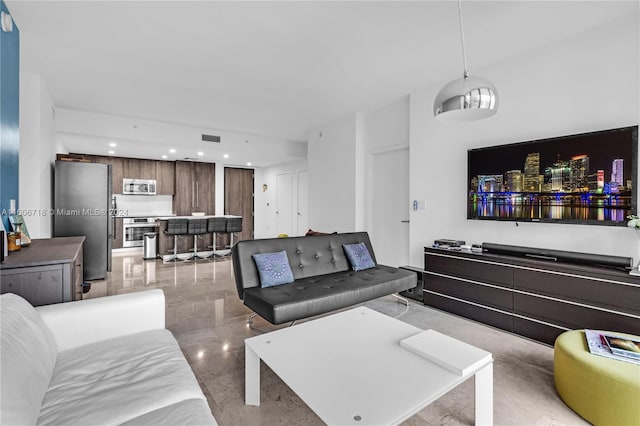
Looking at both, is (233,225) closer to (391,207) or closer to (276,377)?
(391,207)

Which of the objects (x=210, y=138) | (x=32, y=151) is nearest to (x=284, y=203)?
(x=210, y=138)

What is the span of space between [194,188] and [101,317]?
7041mm

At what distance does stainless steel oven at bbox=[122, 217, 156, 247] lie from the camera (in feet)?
24.8

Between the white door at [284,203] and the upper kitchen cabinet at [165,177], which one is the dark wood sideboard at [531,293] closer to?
the white door at [284,203]

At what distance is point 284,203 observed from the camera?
8.80 meters

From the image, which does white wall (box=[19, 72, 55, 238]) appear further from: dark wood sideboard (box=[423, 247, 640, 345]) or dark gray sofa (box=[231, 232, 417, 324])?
dark wood sideboard (box=[423, 247, 640, 345])

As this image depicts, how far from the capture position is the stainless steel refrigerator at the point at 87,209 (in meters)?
4.68

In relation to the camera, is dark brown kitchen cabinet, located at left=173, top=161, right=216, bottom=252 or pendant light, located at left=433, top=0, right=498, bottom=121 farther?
dark brown kitchen cabinet, located at left=173, top=161, right=216, bottom=252

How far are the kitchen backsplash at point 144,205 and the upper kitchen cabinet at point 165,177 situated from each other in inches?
11.4

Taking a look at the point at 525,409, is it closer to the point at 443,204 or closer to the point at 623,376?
the point at 623,376

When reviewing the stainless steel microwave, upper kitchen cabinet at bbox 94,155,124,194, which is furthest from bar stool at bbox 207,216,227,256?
upper kitchen cabinet at bbox 94,155,124,194

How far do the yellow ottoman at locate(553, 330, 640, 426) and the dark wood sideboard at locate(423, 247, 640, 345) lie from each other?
75cm

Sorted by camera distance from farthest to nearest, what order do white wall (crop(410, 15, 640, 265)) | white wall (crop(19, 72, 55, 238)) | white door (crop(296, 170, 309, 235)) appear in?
1. white door (crop(296, 170, 309, 235))
2. white wall (crop(19, 72, 55, 238))
3. white wall (crop(410, 15, 640, 265))

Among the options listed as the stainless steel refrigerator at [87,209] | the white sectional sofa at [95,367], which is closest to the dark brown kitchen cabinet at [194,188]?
the stainless steel refrigerator at [87,209]
